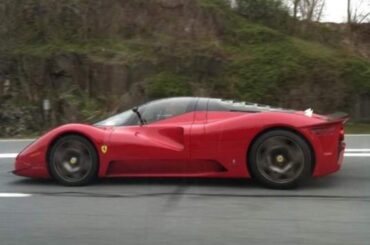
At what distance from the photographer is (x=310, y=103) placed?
61.4 ft

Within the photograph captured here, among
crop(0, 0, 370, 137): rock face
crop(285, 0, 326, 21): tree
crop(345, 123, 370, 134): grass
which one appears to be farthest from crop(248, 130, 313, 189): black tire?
crop(285, 0, 326, 21): tree

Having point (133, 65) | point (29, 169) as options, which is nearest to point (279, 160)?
point (29, 169)

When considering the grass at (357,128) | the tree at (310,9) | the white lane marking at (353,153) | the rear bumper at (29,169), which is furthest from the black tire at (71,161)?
the tree at (310,9)

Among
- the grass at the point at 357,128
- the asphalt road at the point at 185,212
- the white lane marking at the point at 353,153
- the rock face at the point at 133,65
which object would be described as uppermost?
the rock face at the point at 133,65

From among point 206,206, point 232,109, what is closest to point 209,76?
point 232,109

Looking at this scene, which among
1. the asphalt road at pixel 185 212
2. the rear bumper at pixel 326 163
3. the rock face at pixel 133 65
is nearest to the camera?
the asphalt road at pixel 185 212

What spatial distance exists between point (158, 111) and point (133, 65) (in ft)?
39.1

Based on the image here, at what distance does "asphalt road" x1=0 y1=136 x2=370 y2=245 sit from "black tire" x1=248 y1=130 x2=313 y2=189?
0.15 meters

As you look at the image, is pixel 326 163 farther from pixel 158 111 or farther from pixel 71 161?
pixel 71 161

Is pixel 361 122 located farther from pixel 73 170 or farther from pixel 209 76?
pixel 73 170

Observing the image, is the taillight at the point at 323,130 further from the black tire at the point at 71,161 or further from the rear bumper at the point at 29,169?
the rear bumper at the point at 29,169

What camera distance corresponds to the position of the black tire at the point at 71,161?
756 centimetres

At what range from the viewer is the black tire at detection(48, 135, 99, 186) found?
7559 millimetres

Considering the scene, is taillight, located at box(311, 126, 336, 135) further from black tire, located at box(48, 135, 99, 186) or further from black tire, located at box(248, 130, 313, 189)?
black tire, located at box(48, 135, 99, 186)
